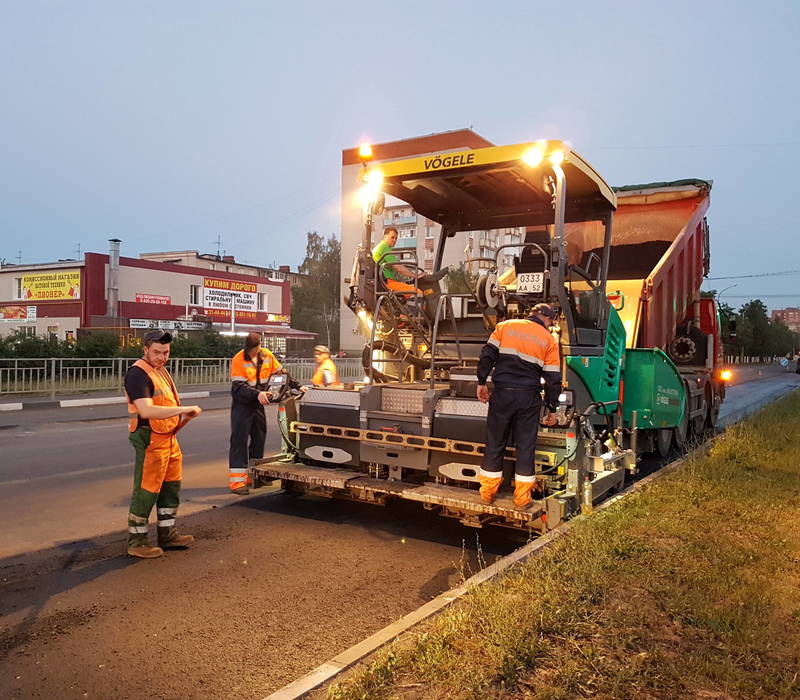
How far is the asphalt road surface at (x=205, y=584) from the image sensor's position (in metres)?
3.24

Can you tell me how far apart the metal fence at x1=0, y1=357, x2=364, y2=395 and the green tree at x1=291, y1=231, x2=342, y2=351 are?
156ft

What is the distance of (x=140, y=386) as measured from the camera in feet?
15.6

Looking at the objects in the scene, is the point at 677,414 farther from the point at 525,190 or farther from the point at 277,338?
the point at 277,338

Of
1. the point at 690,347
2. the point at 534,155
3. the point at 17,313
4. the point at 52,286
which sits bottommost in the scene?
the point at 690,347

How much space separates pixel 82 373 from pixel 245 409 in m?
13.1

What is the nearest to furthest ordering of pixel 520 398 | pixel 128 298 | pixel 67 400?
pixel 520 398, pixel 67 400, pixel 128 298

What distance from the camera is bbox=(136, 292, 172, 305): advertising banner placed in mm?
42344

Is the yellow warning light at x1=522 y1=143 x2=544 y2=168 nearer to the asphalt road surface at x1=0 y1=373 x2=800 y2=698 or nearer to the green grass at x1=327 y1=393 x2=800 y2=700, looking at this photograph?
the green grass at x1=327 y1=393 x2=800 y2=700

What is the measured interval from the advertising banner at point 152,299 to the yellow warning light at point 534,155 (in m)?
40.3

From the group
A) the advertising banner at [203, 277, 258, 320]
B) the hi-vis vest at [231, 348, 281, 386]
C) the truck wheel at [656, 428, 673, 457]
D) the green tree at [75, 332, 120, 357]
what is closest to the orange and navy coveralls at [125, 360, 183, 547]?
the hi-vis vest at [231, 348, 281, 386]

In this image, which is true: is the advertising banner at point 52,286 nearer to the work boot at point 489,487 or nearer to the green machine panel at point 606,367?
the green machine panel at point 606,367

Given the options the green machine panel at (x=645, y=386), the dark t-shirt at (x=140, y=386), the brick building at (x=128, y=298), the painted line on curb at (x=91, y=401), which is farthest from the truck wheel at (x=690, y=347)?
the brick building at (x=128, y=298)

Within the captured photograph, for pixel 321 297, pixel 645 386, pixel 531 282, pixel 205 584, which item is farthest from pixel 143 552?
pixel 321 297

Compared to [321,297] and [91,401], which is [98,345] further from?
[321,297]
